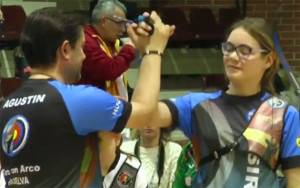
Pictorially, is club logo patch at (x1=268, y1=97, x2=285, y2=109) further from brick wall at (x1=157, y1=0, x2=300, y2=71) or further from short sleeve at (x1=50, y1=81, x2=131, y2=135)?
brick wall at (x1=157, y1=0, x2=300, y2=71)

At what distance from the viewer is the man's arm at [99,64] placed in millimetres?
3199

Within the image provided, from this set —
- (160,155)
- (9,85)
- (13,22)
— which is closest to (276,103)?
(160,155)

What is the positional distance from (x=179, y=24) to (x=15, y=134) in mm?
4547

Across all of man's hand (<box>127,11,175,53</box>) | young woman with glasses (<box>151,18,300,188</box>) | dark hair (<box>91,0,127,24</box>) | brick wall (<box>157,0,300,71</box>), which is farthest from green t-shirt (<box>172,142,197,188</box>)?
brick wall (<box>157,0,300,71</box>)

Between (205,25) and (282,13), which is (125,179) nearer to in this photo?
(205,25)

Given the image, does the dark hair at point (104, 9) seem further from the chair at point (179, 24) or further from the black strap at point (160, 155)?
the chair at point (179, 24)

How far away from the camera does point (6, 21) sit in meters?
5.20

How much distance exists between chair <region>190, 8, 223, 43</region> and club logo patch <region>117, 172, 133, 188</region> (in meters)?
3.61

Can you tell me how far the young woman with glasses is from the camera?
5.46 feet

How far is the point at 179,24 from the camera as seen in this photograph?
19.4ft

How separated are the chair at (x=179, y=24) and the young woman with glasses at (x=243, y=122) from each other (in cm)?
408

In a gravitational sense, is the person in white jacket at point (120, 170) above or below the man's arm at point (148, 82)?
below

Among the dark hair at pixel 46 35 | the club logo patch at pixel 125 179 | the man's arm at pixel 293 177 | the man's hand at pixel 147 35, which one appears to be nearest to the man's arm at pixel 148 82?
the man's hand at pixel 147 35

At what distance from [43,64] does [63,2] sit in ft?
15.3
